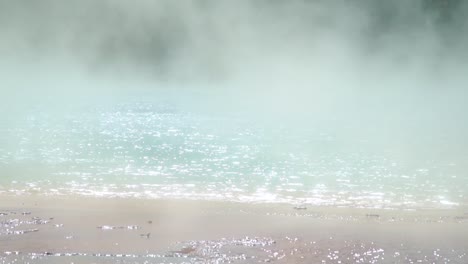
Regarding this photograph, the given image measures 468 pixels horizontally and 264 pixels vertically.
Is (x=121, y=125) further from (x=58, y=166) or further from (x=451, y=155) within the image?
(x=451, y=155)

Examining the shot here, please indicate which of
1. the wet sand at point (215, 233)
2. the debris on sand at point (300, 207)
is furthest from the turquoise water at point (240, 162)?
the wet sand at point (215, 233)

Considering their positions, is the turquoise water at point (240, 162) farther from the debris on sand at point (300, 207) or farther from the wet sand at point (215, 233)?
the wet sand at point (215, 233)

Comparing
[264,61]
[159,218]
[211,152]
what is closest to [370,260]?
[159,218]

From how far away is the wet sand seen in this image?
621 inches

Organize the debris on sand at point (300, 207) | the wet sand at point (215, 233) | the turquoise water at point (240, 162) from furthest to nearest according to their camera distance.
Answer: the turquoise water at point (240, 162), the debris on sand at point (300, 207), the wet sand at point (215, 233)

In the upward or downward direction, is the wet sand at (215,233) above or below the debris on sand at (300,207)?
below

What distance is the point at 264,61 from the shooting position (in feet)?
540

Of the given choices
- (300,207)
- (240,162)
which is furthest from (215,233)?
(240,162)

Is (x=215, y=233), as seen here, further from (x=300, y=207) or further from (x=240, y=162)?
(x=240, y=162)

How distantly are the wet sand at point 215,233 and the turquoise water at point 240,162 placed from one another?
2.31 m

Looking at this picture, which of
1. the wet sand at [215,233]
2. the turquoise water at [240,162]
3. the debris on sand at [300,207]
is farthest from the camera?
the turquoise water at [240,162]

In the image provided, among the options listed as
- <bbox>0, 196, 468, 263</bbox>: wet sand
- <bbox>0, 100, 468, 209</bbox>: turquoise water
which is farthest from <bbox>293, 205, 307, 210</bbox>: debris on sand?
<bbox>0, 100, 468, 209</bbox>: turquoise water

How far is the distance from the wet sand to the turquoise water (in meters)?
2.31

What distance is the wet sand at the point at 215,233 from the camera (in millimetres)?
15766
